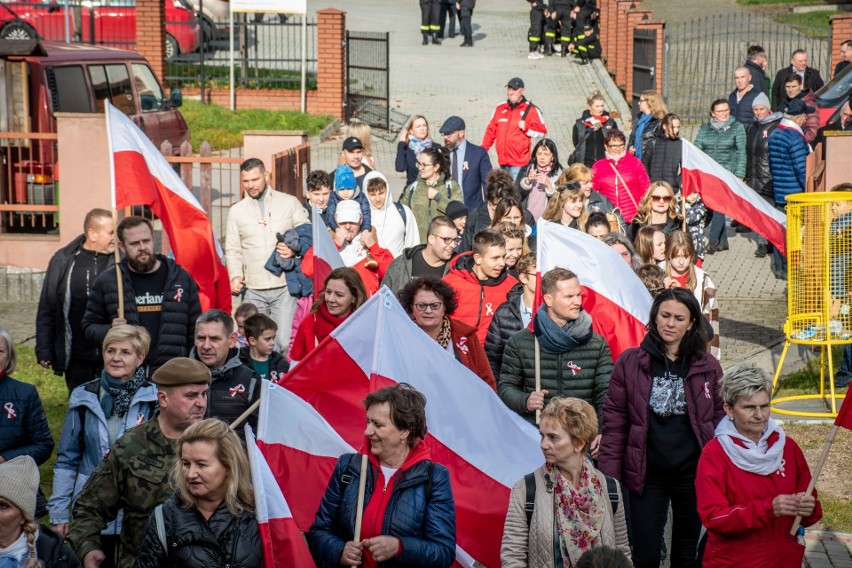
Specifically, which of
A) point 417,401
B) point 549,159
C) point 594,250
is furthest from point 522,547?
point 549,159

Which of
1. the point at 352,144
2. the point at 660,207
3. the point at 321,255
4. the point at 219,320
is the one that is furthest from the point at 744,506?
the point at 352,144

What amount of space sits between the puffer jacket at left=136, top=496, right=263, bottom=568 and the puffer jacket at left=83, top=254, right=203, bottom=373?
11.4 ft

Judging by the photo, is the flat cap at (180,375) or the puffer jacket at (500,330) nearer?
the flat cap at (180,375)

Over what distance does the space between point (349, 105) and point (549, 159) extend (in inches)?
564

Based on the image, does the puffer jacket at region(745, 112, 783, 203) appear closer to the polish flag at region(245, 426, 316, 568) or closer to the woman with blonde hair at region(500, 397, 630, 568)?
the woman with blonde hair at region(500, 397, 630, 568)

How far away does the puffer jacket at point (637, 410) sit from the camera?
6.95 meters

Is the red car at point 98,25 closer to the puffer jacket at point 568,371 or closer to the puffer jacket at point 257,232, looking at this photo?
the puffer jacket at point 257,232

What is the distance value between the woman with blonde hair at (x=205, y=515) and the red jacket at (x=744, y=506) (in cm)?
212

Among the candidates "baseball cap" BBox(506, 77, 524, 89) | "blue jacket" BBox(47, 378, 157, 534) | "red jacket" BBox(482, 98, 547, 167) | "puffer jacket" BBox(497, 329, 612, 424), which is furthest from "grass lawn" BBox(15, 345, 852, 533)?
"baseball cap" BBox(506, 77, 524, 89)

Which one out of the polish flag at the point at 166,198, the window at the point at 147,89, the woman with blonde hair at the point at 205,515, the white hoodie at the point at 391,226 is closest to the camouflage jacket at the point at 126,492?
the woman with blonde hair at the point at 205,515

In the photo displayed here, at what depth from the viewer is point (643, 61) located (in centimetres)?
2644

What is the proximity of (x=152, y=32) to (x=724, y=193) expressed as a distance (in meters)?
18.5

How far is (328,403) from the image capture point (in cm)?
710

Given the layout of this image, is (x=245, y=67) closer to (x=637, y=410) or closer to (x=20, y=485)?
(x=637, y=410)
